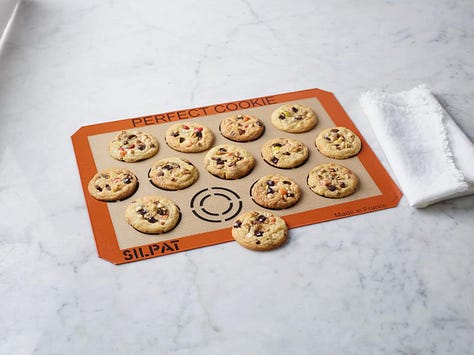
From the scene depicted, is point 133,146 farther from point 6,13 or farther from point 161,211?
point 6,13

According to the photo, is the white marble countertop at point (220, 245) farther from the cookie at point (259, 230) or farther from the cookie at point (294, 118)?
the cookie at point (294, 118)

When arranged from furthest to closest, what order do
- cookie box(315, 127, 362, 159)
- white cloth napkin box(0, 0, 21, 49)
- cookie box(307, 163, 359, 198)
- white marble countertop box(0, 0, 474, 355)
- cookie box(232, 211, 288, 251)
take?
white cloth napkin box(0, 0, 21, 49) → cookie box(315, 127, 362, 159) → cookie box(307, 163, 359, 198) → cookie box(232, 211, 288, 251) → white marble countertop box(0, 0, 474, 355)

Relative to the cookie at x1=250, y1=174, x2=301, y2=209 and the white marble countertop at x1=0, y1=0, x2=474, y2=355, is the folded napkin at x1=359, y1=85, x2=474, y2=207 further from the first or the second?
the cookie at x1=250, y1=174, x2=301, y2=209

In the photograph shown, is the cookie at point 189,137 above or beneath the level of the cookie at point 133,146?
beneath

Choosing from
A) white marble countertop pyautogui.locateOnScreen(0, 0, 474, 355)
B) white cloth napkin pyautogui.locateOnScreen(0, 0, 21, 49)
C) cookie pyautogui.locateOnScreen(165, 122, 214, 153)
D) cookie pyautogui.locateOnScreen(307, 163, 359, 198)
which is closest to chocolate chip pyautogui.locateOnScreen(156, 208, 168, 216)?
white marble countertop pyautogui.locateOnScreen(0, 0, 474, 355)

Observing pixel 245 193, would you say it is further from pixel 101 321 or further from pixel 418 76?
pixel 418 76

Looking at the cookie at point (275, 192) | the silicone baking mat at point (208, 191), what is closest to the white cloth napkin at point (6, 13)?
the silicone baking mat at point (208, 191)
